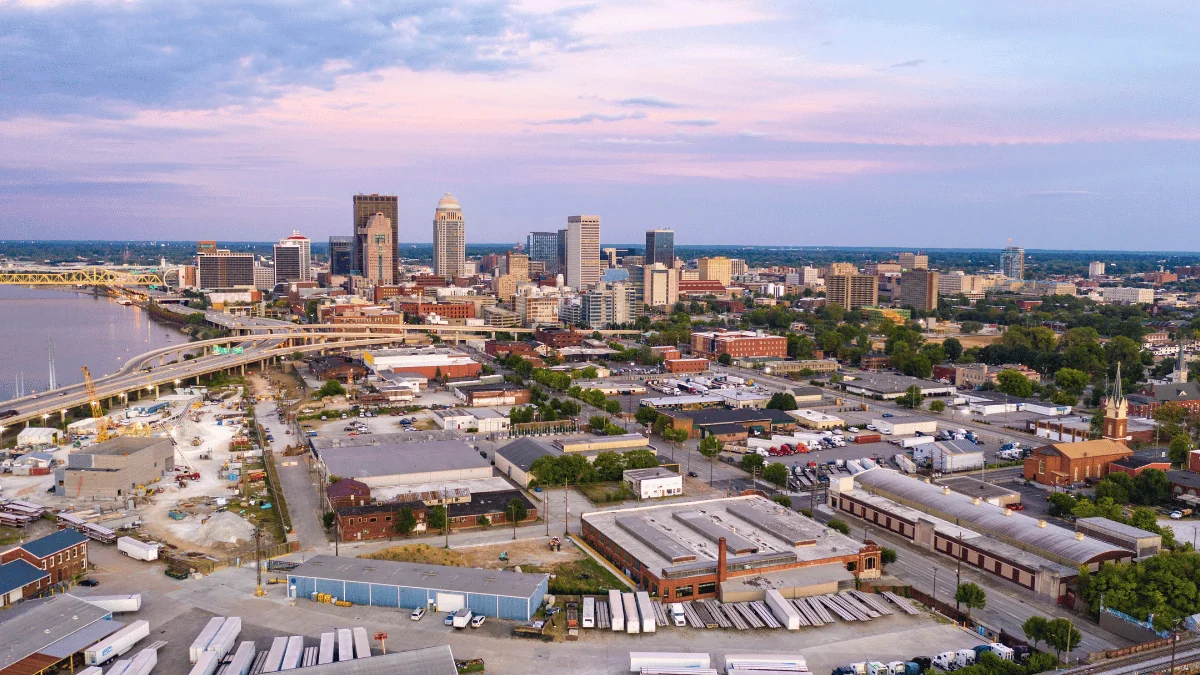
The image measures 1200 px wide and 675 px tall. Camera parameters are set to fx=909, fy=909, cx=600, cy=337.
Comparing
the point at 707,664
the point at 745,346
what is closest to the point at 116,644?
the point at 707,664

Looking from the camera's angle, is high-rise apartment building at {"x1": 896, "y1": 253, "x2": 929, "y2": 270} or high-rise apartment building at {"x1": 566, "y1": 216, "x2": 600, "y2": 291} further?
high-rise apartment building at {"x1": 896, "y1": 253, "x2": 929, "y2": 270}

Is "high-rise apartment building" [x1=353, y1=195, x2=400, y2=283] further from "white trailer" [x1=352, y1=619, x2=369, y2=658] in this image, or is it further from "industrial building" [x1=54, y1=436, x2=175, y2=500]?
"white trailer" [x1=352, y1=619, x2=369, y2=658]

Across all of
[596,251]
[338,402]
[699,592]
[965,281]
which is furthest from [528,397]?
[965,281]

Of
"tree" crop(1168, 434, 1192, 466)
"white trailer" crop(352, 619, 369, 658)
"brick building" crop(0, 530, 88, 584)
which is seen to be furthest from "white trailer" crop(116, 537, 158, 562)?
"tree" crop(1168, 434, 1192, 466)

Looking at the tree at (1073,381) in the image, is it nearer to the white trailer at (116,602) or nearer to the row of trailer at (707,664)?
the row of trailer at (707,664)

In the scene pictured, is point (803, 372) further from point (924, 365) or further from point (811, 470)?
point (811, 470)
